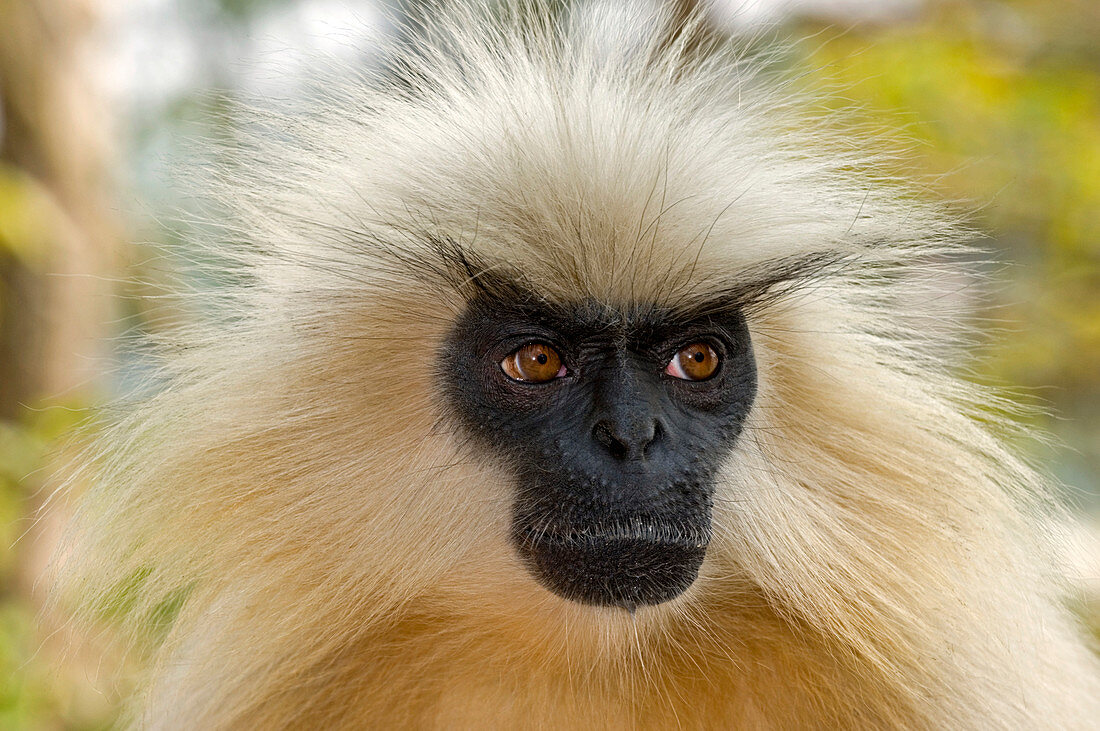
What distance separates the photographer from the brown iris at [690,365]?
75.6 inches

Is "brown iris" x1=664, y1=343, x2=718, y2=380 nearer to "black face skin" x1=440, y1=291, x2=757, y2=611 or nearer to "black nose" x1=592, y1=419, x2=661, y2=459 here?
"black face skin" x1=440, y1=291, x2=757, y2=611

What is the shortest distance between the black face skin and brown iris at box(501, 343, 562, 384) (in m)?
0.01

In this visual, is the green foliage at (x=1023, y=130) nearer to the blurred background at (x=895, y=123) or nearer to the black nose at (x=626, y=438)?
the blurred background at (x=895, y=123)

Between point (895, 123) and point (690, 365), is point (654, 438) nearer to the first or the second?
point (690, 365)

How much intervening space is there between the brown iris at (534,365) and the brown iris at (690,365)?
0.21m

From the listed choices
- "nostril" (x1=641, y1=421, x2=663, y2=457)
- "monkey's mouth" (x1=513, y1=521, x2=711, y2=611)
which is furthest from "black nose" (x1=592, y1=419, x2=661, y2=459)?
"monkey's mouth" (x1=513, y1=521, x2=711, y2=611)

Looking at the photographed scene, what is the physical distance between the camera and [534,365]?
1.87m

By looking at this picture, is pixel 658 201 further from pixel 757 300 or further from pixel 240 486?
pixel 240 486

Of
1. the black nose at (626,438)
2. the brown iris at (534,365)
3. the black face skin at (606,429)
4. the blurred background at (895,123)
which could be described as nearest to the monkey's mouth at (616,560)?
the black face skin at (606,429)

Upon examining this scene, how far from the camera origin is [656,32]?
2.21 meters

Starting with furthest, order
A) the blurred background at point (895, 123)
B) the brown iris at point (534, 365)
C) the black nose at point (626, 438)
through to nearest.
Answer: the blurred background at point (895, 123) < the brown iris at point (534, 365) < the black nose at point (626, 438)

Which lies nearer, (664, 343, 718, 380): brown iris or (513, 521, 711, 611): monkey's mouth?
(513, 521, 711, 611): monkey's mouth

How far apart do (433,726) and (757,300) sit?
107cm

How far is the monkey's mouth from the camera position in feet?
5.71
